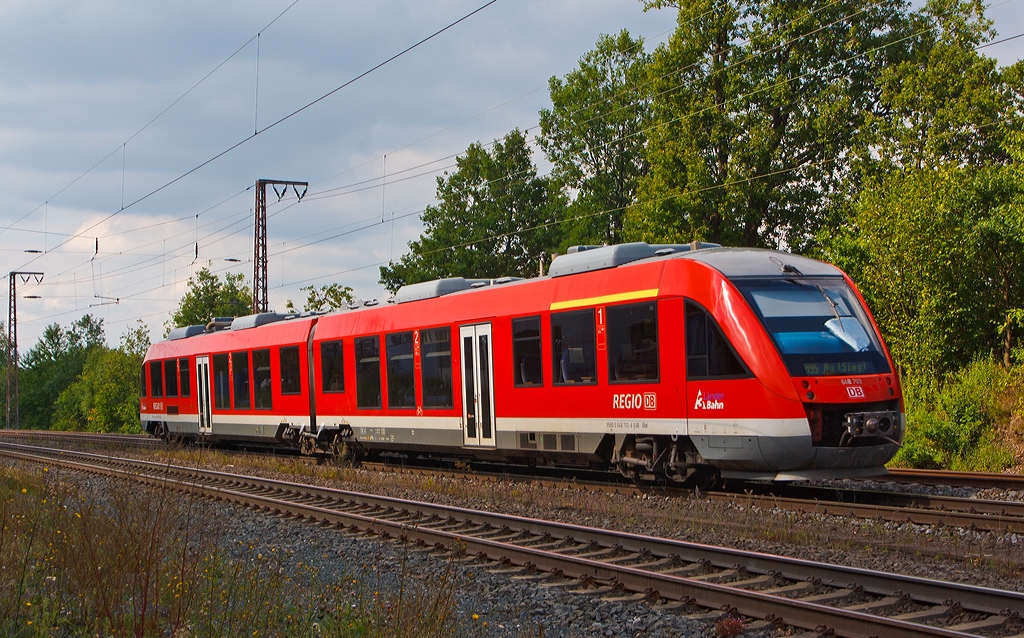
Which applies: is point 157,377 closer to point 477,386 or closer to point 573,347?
point 477,386

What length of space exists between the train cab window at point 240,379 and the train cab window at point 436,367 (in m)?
7.67

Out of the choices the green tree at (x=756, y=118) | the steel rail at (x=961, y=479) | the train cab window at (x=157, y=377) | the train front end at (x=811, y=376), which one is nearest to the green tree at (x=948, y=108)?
the green tree at (x=756, y=118)

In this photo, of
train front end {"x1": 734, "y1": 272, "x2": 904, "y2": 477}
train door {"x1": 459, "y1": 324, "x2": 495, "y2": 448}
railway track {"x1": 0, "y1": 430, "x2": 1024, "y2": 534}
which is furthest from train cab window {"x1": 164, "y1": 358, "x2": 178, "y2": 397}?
train front end {"x1": 734, "y1": 272, "x2": 904, "y2": 477}

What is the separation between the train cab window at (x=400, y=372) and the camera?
1692cm

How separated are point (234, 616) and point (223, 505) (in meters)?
8.35

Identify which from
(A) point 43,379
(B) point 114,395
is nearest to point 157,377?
(B) point 114,395

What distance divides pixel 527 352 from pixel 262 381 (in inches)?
391

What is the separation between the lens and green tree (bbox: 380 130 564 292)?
4759 cm

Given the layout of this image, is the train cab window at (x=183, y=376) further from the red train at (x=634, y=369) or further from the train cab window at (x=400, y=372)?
the train cab window at (x=400, y=372)

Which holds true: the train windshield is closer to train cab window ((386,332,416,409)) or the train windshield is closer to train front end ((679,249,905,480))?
train front end ((679,249,905,480))

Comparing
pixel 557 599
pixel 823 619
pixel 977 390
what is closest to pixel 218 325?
pixel 977 390

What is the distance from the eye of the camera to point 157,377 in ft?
92.9

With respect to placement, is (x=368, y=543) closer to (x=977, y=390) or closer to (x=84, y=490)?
(x=84, y=490)

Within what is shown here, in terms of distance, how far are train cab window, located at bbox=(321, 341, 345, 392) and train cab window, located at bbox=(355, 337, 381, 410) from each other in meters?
0.64
